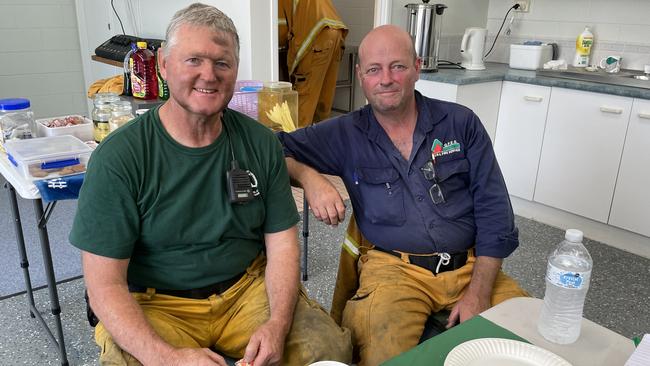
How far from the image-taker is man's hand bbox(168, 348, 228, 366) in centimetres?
116

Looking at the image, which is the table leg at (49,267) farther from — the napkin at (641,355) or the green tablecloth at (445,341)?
the napkin at (641,355)

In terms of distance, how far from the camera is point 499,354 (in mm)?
990

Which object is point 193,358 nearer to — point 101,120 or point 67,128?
point 101,120

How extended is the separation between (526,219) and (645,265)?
0.77 meters

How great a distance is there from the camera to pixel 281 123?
7.40ft

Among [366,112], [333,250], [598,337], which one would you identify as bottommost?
[333,250]

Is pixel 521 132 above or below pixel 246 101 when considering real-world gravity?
below

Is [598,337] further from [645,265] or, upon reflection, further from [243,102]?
[645,265]

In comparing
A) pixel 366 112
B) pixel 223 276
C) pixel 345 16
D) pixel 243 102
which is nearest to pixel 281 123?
pixel 243 102

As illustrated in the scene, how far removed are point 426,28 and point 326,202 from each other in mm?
2185

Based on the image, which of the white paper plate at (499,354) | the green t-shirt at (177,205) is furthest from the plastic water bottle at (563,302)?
the green t-shirt at (177,205)

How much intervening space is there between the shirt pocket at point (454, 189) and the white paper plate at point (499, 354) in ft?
2.11

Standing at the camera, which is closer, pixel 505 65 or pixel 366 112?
pixel 366 112

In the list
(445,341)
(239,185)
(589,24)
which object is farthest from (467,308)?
(589,24)
